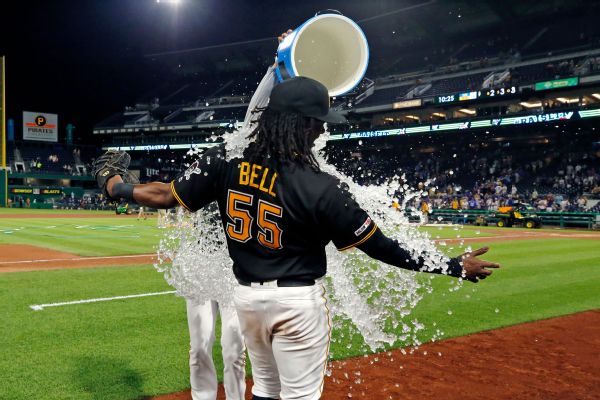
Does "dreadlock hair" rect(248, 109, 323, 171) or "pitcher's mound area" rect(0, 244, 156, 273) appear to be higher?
"dreadlock hair" rect(248, 109, 323, 171)

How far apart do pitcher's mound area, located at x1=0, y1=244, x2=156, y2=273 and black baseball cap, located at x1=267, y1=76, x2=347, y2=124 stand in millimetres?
9106

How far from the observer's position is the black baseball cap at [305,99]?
85.2 inches

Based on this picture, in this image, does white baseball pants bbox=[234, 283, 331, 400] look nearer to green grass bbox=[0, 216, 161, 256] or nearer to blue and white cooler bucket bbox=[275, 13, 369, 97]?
blue and white cooler bucket bbox=[275, 13, 369, 97]

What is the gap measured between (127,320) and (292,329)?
14.2ft

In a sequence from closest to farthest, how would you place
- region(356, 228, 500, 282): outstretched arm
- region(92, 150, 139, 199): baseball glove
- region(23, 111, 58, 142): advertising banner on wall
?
region(356, 228, 500, 282): outstretched arm → region(92, 150, 139, 199): baseball glove → region(23, 111, 58, 142): advertising banner on wall

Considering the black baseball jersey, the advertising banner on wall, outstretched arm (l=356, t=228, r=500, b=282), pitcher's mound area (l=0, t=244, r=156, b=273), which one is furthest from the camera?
the advertising banner on wall

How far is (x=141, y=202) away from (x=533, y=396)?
11.0 feet

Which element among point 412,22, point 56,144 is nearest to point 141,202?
point 412,22

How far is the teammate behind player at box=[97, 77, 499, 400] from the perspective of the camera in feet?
6.82

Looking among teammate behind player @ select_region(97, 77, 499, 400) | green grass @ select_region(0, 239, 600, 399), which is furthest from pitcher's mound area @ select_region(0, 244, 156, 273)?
teammate behind player @ select_region(97, 77, 499, 400)

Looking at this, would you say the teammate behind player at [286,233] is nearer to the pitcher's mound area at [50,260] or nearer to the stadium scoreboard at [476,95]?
the pitcher's mound area at [50,260]

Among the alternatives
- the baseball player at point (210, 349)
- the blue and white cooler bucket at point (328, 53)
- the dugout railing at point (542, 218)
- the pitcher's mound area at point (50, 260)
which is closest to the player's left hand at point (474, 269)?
the blue and white cooler bucket at point (328, 53)

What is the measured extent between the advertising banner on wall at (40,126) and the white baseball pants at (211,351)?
61.8m

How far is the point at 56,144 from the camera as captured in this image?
198ft
